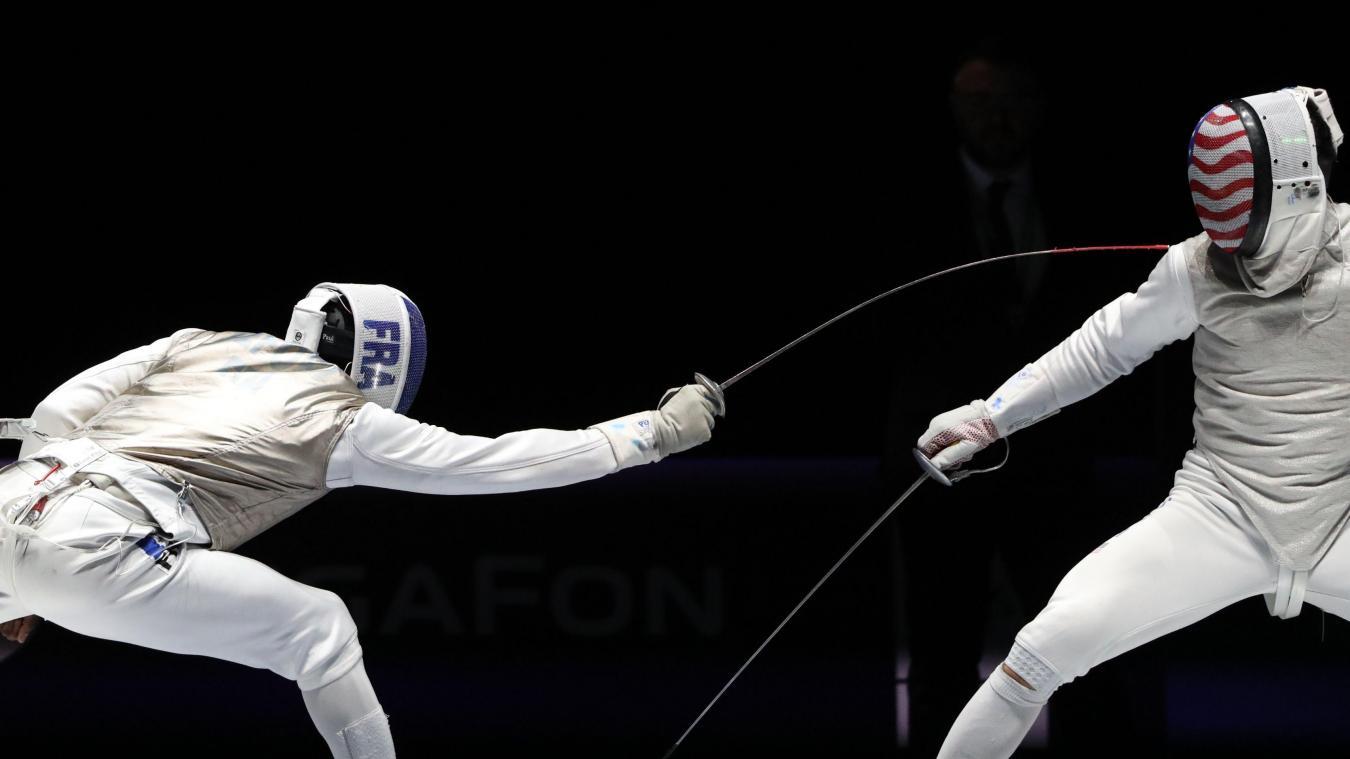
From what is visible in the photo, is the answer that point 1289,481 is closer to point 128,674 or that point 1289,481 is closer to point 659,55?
point 659,55

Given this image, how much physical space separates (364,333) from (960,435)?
3.95ft

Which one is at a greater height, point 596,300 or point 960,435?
point 596,300

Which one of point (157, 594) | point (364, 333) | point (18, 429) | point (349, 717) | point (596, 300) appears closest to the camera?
point (157, 594)

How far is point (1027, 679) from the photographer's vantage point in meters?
2.71

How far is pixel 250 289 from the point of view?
399 centimetres

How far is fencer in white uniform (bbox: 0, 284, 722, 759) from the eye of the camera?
8.51ft

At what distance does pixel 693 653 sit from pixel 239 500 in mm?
1635

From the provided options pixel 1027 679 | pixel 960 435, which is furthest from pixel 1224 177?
pixel 1027 679

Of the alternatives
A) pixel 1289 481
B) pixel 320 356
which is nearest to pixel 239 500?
pixel 320 356

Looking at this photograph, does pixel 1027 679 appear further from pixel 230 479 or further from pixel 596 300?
pixel 596 300

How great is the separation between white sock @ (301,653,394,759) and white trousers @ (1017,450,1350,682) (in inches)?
47.2

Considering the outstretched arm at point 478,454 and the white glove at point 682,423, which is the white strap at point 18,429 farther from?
→ the white glove at point 682,423

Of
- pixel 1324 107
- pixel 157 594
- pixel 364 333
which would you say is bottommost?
pixel 157 594

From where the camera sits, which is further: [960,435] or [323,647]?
[960,435]
